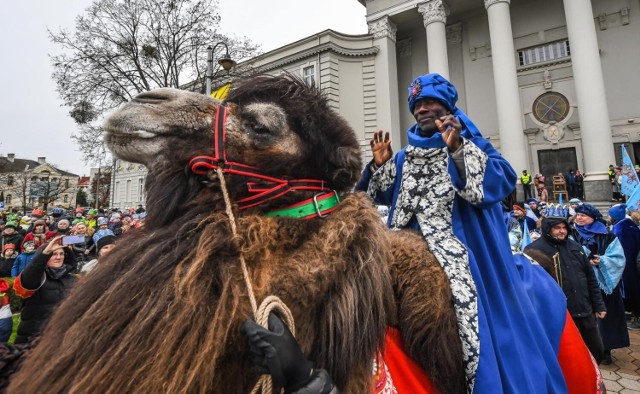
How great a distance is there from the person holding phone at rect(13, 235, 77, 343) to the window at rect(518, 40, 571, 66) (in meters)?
Result: 27.1

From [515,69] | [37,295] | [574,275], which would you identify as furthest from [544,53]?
[37,295]

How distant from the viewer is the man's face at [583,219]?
250 inches

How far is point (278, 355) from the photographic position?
939mm

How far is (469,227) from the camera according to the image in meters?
2.03

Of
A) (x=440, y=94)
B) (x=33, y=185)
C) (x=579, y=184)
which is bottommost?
(x=440, y=94)

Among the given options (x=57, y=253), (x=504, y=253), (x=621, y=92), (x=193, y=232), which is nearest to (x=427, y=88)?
(x=504, y=253)

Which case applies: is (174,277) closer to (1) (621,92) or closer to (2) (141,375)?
(2) (141,375)

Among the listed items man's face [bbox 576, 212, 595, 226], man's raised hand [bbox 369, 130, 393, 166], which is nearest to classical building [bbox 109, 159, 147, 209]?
man's face [bbox 576, 212, 595, 226]

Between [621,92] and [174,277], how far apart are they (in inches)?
1082

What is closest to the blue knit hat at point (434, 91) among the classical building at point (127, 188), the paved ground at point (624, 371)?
the paved ground at point (624, 371)

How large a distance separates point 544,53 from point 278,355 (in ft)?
91.6

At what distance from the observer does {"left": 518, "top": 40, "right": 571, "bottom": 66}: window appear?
2175cm

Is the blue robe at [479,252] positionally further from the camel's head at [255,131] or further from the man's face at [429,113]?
the camel's head at [255,131]

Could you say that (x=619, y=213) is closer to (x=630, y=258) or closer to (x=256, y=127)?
(x=630, y=258)
